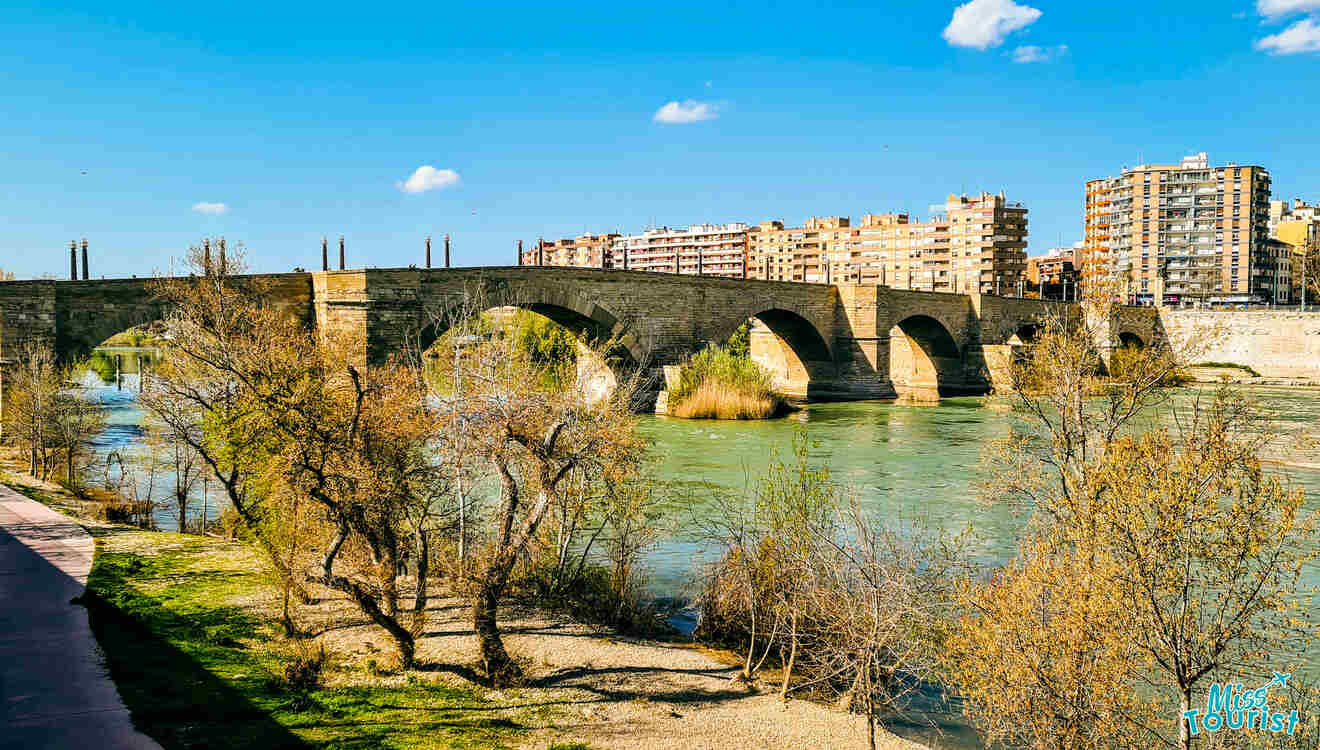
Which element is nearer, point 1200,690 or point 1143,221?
point 1200,690

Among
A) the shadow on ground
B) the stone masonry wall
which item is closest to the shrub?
the shadow on ground

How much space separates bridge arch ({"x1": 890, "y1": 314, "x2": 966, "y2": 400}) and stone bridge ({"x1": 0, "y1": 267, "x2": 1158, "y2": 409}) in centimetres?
7

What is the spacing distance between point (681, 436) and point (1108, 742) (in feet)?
74.3

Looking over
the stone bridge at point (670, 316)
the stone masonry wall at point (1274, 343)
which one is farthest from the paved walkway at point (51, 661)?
the stone masonry wall at point (1274, 343)

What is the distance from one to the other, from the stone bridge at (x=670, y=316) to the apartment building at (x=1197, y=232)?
1408 inches

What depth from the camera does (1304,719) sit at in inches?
310

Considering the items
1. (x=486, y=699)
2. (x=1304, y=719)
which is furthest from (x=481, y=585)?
(x=1304, y=719)

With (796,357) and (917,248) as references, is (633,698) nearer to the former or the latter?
(796,357)

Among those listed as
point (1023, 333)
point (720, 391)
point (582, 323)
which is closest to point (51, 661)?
point (582, 323)

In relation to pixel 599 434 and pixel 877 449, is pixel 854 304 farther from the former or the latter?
pixel 599 434

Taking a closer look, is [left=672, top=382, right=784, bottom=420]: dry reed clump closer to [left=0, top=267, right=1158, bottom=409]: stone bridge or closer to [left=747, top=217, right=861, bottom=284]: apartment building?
[left=0, top=267, right=1158, bottom=409]: stone bridge

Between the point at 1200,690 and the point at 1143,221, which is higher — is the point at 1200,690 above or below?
below

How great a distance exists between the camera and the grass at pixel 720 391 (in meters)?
34.8

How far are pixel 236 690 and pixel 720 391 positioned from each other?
2729 cm
